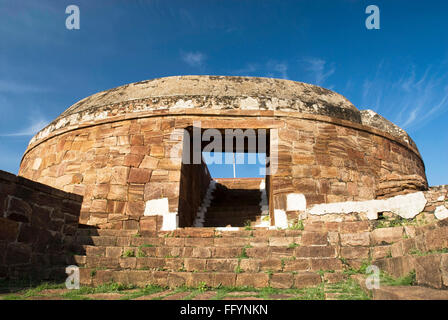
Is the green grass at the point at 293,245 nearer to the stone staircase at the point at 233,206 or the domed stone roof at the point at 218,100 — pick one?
the stone staircase at the point at 233,206

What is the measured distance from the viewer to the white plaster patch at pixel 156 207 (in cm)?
653

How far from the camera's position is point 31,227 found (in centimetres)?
449

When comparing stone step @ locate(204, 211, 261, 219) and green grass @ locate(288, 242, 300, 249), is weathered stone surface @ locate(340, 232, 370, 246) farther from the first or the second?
stone step @ locate(204, 211, 261, 219)

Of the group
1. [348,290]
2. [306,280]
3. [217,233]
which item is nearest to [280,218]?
[217,233]

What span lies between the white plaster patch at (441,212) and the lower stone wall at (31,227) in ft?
16.8

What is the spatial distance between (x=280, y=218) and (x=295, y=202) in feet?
1.55

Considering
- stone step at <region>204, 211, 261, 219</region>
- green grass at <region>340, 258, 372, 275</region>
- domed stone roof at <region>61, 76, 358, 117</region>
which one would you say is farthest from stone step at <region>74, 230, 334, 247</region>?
domed stone roof at <region>61, 76, 358, 117</region>

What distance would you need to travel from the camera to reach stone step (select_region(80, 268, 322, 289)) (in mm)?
3648

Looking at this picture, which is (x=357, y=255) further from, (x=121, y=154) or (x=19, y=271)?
(x=121, y=154)

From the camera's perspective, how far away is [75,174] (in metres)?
7.31

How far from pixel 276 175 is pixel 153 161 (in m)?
2.70

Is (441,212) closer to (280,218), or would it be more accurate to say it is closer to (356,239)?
(356,239)

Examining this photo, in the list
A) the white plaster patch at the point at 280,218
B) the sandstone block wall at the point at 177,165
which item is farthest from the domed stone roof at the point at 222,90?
the white plaster patch at the point at 280,218

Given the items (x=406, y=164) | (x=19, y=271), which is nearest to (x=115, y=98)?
(x=19, y=271)
